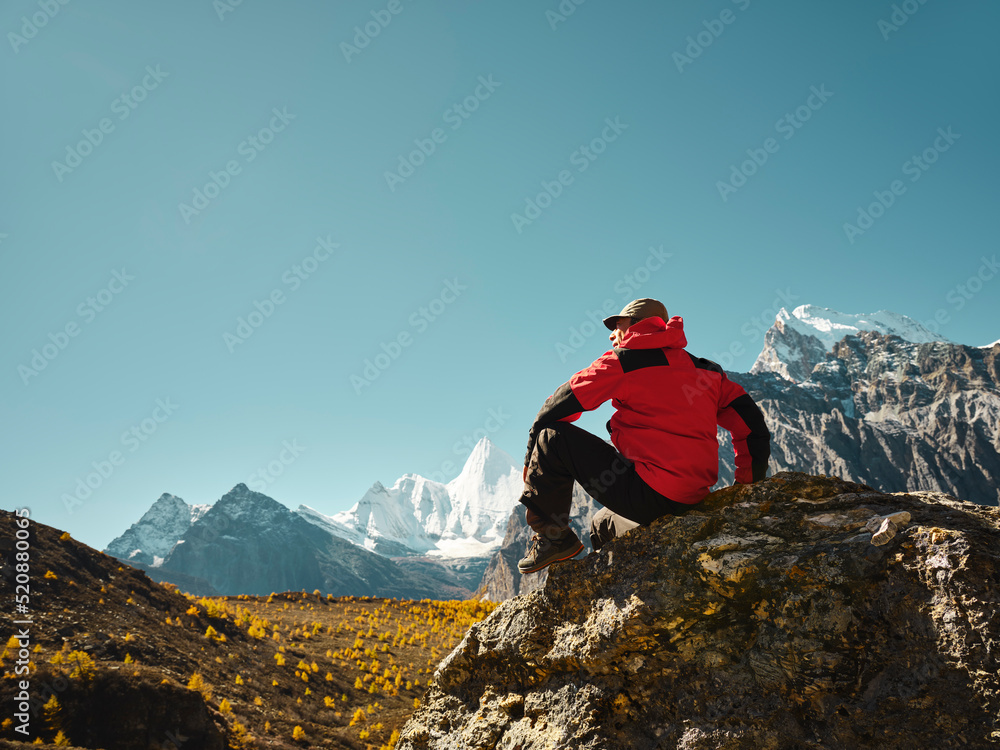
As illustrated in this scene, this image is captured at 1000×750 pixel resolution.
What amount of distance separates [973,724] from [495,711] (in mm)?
3603

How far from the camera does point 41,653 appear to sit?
27.6 feet

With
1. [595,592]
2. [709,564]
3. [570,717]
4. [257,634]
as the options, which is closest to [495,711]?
[570,717]

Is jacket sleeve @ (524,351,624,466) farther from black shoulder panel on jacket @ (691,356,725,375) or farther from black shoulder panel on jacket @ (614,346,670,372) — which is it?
black shoulder panel on jacket @ (691,356,725,375)

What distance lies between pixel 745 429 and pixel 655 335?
1416 mm

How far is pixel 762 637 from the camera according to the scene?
3.55 meters

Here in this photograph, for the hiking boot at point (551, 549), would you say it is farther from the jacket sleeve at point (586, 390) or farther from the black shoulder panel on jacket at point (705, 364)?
the black shoulder panel on jacket at point (705, 364)

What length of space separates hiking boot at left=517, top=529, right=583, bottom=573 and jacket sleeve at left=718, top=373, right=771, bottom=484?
5.70ft

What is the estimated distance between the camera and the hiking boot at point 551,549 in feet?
16.1

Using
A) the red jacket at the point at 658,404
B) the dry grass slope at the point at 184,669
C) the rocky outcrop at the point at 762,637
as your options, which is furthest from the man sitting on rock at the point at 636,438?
the dry grass slope at the point at 184,669

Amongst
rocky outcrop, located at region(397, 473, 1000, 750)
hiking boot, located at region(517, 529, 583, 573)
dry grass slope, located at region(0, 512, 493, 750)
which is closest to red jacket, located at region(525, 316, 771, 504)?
rocky outcrop, located at region(397, 473, 1000, 750)

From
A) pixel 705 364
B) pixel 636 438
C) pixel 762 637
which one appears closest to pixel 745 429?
pixel 705 364

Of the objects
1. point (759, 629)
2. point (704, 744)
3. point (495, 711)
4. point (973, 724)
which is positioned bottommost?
point (495, 711)

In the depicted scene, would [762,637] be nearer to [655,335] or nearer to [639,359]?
[639,359]

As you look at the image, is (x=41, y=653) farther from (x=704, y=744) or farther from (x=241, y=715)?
(x=704, y=744)
